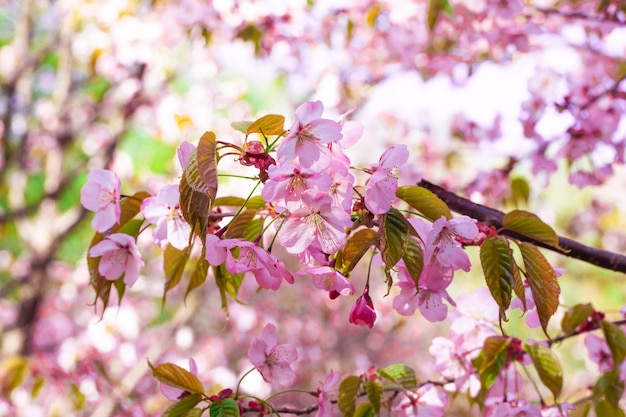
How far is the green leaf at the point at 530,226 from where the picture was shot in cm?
74

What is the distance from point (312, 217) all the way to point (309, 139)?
88 mm

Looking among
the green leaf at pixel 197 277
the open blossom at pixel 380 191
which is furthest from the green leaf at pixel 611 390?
the green leaf at pixel 197 277

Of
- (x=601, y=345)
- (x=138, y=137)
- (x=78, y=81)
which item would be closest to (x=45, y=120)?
(x=78, y=81)

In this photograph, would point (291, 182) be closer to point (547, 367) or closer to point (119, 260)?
point (119, 260)

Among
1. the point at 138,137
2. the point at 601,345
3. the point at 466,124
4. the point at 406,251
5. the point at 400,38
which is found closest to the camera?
the point at 406,251

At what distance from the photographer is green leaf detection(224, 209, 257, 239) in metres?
0.78

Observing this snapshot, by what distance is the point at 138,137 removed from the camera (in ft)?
32.0

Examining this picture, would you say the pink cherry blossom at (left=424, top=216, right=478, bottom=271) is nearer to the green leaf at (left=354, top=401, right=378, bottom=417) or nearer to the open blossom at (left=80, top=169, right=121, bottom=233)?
the green leaf at (left=354, top=401, right=378, bottom=417)

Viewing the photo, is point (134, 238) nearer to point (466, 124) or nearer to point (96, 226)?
point (96, 226)

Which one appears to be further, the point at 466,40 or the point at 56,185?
the point at 56,185

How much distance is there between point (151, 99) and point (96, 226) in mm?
2510

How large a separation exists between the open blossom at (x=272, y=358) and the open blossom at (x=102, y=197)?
28 cm

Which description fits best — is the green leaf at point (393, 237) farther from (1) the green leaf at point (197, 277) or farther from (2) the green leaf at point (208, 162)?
(1) the green leaf at point (197, 277)

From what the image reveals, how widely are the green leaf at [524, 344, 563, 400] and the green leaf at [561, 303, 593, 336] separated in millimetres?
78
